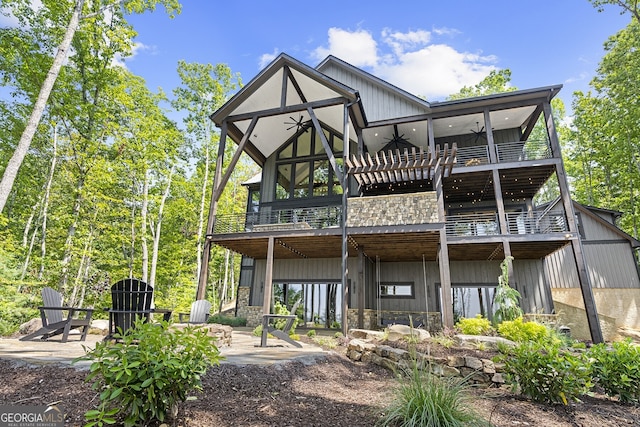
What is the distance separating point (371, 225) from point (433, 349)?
4.85 meters

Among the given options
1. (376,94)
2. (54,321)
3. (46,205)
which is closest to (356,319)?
(54,321)

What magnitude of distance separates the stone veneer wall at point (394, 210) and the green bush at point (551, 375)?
6383 millimetres

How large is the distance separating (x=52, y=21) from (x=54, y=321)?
41.5 ft

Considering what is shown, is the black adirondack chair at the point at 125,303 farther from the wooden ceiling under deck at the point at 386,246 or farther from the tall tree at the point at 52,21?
the wooden ceiling under deck at the point at 386,246

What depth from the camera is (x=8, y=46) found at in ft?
37.0

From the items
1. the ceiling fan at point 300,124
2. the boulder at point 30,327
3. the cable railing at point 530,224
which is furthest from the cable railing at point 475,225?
the boulder at point 30,327

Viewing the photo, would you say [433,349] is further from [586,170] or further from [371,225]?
[586,170]

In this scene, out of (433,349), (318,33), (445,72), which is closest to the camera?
(433,349)

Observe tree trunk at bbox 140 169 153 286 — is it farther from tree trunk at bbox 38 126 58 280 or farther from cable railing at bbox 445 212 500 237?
cable railing at bbox 445 212 500 237

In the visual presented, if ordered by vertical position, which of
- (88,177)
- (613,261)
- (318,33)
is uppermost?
(318,33)

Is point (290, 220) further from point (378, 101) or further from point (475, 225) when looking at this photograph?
point (475, 225)

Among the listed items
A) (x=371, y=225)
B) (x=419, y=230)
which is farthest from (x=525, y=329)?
(x=371, y=225)

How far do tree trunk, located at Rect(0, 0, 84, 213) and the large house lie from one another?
5.07m

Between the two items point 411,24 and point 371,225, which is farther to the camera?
point 411,24
